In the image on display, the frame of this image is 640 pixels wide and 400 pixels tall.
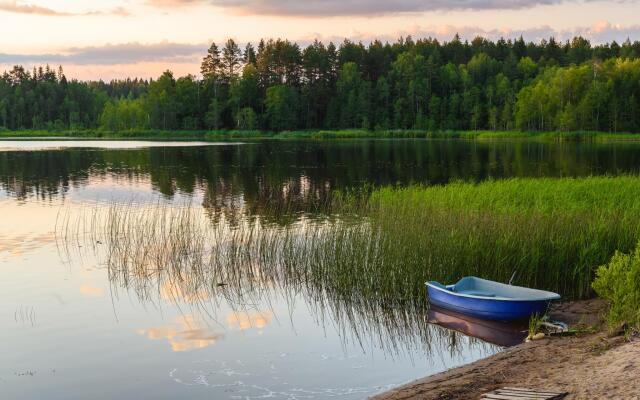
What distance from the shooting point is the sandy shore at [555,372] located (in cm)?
Result: 936

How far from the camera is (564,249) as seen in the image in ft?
56.2

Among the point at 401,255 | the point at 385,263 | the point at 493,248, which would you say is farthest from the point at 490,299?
the point at 385,263

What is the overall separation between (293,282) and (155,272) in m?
4.16

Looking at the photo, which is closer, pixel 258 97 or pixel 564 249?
pixel 564 249

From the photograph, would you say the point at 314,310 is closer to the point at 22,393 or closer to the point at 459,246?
the point at 459,246

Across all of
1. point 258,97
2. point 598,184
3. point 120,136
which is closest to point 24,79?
point 120,136

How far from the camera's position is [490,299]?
14562 millimetres

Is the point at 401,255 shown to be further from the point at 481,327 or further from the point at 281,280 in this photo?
the point at 281,280

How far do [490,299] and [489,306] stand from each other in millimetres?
240

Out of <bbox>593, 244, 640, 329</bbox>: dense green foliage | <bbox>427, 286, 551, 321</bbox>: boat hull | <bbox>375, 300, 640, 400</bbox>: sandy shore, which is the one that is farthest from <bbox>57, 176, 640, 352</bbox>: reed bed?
<bbox>593, 244, 640, 329</bbox>: dense green foliage

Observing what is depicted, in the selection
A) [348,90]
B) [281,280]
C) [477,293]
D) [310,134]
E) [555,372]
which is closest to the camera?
[555,372]

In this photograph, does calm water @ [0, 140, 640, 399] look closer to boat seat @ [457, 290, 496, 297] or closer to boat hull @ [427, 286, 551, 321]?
boat hull @ [427, 286, 551, 321]

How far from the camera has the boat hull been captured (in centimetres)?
1435

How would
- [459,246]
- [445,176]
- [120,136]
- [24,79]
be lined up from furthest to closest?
[24,79] → [120,136] → [445,176] → [459,246]
